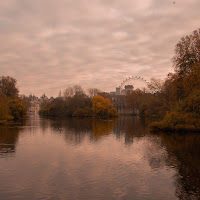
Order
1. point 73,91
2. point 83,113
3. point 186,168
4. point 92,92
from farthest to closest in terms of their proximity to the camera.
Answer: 1. point 92,92
2. point 73,91
3. point 83,113
4. point 186,168

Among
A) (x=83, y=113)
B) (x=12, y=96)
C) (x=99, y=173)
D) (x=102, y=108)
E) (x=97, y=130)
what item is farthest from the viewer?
(x=83, y=113)

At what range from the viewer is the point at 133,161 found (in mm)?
16484

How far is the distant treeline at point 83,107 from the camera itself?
299 feet

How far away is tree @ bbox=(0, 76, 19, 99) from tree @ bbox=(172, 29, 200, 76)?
5602 centimetres

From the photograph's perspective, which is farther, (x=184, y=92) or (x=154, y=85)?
(x=154, y=85)

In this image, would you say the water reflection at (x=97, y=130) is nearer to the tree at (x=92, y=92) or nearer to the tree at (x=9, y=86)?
the tree at (x=9, y=86)

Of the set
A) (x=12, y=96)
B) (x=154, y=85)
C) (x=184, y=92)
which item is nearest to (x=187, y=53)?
(x=184, y=92)

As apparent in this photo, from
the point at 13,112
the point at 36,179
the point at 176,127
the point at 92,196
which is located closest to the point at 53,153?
the point at 36,179

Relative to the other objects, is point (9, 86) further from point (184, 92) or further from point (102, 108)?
point (184, 92)

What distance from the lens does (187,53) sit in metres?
37.9

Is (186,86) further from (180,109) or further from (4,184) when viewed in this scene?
(4,184)

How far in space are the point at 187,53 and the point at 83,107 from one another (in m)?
63.7

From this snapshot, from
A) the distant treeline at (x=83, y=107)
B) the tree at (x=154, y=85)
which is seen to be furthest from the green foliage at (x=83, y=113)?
the tree at (x=154, y=85)

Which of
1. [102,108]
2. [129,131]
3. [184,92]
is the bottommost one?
[129,131]
